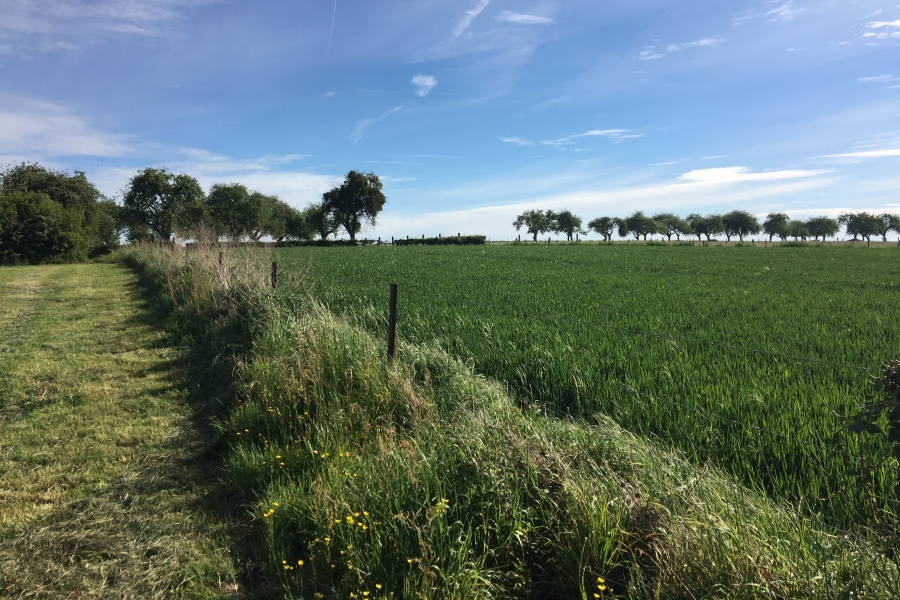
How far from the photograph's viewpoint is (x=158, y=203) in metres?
53.1

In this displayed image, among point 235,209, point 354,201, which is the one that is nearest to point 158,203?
point 235,209

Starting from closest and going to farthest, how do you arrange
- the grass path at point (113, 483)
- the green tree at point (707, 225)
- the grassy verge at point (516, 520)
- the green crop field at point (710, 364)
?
the grassy verge at point (516, 520) → the grass path at point (113, 483) → the green crop field at point (710, 364) → the green tree at point (707, 225)

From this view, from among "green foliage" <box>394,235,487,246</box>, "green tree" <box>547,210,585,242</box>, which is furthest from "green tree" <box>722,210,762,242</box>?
"green foliage" <box>394,235,487,246</box>

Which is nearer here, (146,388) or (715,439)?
(715,439)

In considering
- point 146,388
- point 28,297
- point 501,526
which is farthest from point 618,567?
point 28,297

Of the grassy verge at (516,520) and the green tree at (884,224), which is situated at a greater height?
the green tree at (884,224)

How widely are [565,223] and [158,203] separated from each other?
4110 inches

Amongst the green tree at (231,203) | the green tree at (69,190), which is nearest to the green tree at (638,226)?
the green tree at (231,203)

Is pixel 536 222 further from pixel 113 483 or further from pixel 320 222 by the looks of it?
pixel 113 483

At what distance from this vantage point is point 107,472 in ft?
15.1

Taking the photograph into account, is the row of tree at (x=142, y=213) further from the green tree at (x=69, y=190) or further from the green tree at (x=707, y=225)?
the green tree at (x=707, y=225)

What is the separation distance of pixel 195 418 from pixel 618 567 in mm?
5008

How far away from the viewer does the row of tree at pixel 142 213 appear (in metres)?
34.4

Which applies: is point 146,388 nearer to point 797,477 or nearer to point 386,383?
point 386,383
